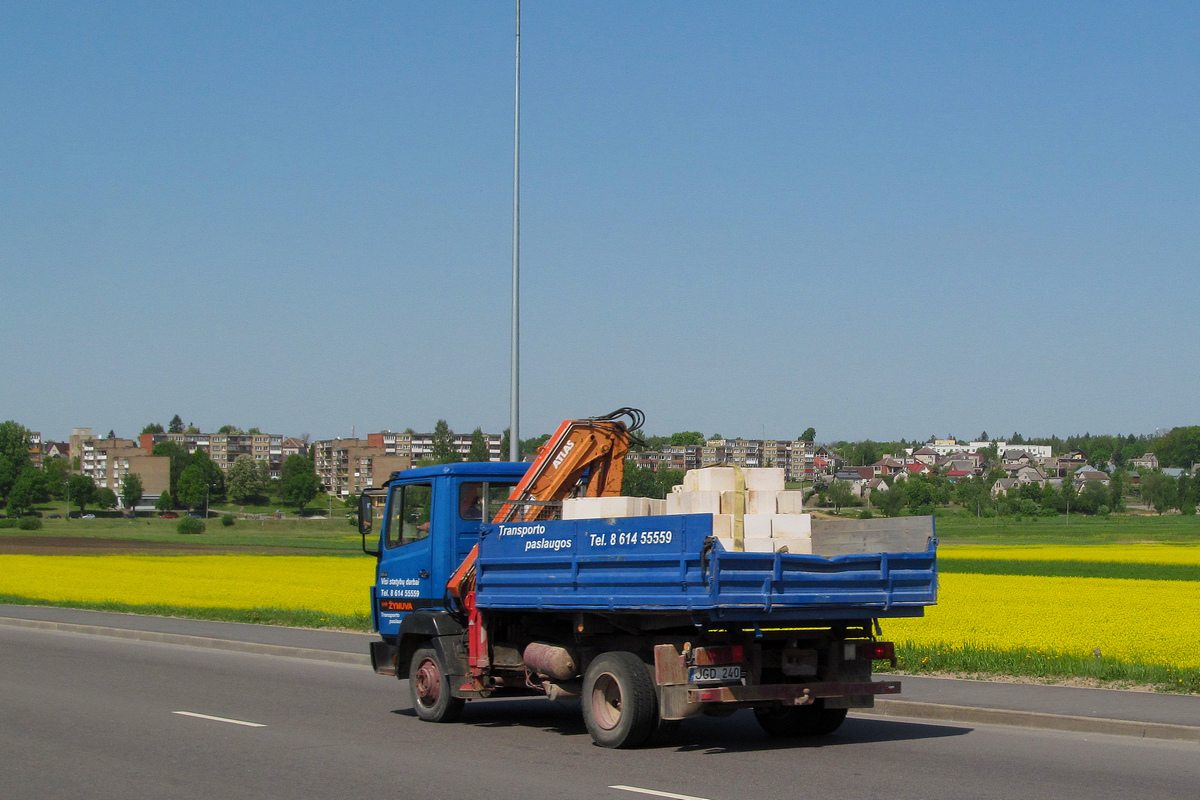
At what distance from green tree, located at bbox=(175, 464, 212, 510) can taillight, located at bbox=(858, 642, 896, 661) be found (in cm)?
16716

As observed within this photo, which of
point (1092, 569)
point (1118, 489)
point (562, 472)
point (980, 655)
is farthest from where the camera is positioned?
point (1118, 489)

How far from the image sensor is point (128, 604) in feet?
103

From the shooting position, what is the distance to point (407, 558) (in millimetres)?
13750

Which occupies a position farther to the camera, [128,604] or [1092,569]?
[1092,569]

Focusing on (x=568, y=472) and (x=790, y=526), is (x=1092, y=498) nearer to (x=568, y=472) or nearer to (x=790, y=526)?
(x=568, y=472)

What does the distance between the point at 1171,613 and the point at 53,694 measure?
71.9 feet

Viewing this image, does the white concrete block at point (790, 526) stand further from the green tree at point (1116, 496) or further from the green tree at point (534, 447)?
the green tree at point (1116, 496)

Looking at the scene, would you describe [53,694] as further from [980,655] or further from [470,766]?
[980,655]

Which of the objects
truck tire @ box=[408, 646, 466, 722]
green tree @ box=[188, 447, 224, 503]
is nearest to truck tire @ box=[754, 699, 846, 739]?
truck tire @ box=[408, 646, 466, 722]

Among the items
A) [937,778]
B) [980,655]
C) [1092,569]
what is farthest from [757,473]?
[1092,569]

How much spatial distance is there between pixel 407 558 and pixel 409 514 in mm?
472

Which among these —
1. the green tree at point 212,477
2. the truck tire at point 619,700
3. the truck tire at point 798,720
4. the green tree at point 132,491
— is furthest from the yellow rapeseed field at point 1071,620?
the green tree at point 212,477

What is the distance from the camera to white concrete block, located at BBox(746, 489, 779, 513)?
34.4 feet

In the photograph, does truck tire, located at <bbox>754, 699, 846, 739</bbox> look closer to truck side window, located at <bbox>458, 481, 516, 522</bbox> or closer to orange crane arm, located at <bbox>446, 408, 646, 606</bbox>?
orange crane arm, located at <bbox>446, 408, 646, 606</bbox>
